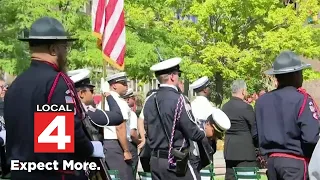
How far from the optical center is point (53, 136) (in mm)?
4195

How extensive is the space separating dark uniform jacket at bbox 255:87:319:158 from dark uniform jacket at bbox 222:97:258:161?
3302 millimetres

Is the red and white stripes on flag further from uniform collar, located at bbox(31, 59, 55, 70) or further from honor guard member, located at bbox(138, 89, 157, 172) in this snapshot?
uniform collar, located at bbox(31, 59, 55, 70)

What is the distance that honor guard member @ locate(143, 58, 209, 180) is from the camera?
21.6 ft

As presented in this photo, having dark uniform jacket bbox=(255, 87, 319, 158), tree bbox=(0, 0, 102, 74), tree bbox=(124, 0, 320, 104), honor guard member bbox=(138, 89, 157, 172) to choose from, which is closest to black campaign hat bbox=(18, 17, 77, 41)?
dark uniform jacket bbox=(255, 87, 319, 158)

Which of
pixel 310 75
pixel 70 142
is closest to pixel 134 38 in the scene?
pixel 310 75

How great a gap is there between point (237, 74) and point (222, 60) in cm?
88

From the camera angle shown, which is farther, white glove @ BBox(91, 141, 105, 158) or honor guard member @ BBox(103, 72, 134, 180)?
honor guard member @ BBox(103, 72, 134, 180)

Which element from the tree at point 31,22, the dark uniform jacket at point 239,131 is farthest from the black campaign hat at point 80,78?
the tree at point 31,22

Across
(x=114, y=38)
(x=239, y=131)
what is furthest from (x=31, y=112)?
(x=239, y=131)

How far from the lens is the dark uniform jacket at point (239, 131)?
9.43 metres

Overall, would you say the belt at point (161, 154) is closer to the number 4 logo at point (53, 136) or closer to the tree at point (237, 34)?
the number 4 logo at point (53, 136)

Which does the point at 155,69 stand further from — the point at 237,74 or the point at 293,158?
the point at 237,74

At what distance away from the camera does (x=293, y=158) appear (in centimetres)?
586

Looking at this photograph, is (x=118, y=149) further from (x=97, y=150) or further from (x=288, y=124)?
(x=97, y=150)
